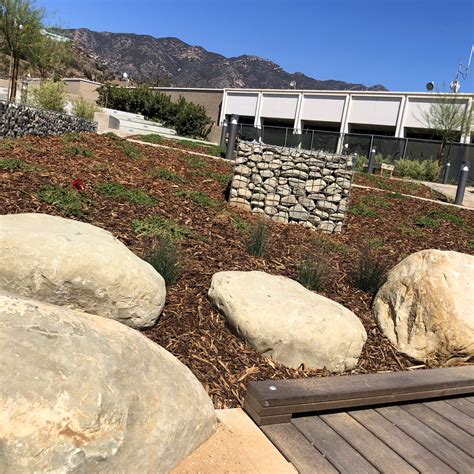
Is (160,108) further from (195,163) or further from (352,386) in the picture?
(352,386)

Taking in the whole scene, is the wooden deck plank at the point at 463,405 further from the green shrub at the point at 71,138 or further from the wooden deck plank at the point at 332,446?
the green shrub at the point at 71,138

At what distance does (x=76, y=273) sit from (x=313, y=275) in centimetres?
267

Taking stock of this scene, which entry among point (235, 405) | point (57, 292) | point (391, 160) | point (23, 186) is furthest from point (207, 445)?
point (391, 160)

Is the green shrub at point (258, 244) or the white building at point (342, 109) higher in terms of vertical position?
the white building at point (342, 109)

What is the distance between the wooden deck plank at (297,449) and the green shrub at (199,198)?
16.5 ft

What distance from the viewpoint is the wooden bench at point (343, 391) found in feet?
10.4

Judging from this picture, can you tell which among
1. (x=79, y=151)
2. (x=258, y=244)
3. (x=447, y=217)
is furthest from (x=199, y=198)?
(x=447, y=217)

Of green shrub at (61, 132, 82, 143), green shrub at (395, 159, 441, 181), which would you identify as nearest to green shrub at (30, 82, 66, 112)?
green shrub at (61, 132, 82, 143)

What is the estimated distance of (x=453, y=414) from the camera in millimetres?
3729

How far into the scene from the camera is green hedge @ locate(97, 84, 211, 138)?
3522 centimetres

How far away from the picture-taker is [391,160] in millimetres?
27000

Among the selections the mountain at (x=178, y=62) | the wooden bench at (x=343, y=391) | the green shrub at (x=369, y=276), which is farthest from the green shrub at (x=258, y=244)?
the mountain at (x=178, y=62)

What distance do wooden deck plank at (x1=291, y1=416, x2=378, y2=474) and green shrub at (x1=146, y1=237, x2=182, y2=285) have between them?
6.10ft

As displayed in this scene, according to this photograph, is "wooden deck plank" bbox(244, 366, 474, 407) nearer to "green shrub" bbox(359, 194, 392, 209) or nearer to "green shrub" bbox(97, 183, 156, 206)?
"green shrub" bbox(97, 183, 156, 206)
